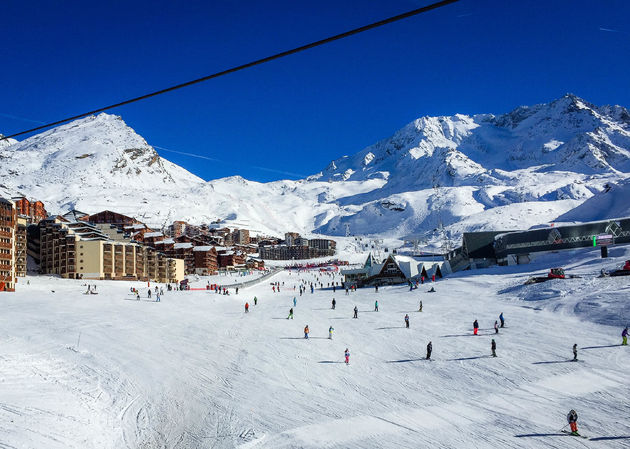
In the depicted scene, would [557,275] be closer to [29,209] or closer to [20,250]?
[20,250]

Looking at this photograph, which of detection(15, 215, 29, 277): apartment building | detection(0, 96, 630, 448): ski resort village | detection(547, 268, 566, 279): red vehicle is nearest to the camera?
detection(0, 96, 630, 448): ski resort village

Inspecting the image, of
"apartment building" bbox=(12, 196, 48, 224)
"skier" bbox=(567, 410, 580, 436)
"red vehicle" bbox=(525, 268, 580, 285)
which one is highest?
"apartment building" bbox=(12, 196, 48, 224)

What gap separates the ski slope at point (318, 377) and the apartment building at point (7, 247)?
9984mm

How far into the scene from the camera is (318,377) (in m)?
22.8

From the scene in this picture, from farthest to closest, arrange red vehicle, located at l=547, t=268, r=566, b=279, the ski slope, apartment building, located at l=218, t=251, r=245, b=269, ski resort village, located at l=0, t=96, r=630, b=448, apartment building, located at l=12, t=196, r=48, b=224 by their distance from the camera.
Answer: apartment building, located at l=218, t=251, r=245, b=269
apartment building, located at l=12, t=196, r=48, b=224
red vehicle, located at l=547, t=268, r=566, b=279
ski resort village, located at l=0, t=96, r=630, b=448
the ski slope

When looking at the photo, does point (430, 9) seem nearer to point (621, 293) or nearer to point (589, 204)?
point (621, 293)

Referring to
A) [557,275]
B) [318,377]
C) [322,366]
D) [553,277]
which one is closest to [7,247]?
[322,366]

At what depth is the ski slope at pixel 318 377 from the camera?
16641 mm

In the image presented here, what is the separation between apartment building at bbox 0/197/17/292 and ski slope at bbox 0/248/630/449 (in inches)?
393

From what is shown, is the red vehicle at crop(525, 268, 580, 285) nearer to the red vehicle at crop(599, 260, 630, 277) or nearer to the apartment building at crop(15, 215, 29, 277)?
the red vehicle at crop(599, 260, 630, 277)

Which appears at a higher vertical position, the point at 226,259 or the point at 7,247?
the point at 7,247

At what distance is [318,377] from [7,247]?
44046mm

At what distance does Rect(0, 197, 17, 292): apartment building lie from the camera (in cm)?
4903

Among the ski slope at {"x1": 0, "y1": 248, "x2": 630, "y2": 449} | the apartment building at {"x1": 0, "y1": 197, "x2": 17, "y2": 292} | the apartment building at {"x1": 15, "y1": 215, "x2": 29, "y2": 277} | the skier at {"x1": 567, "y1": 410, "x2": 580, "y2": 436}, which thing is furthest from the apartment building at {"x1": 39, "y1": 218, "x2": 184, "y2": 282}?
the skier at {"x1": 567, "y1": 410, "x2": 580, "y2": 436}
